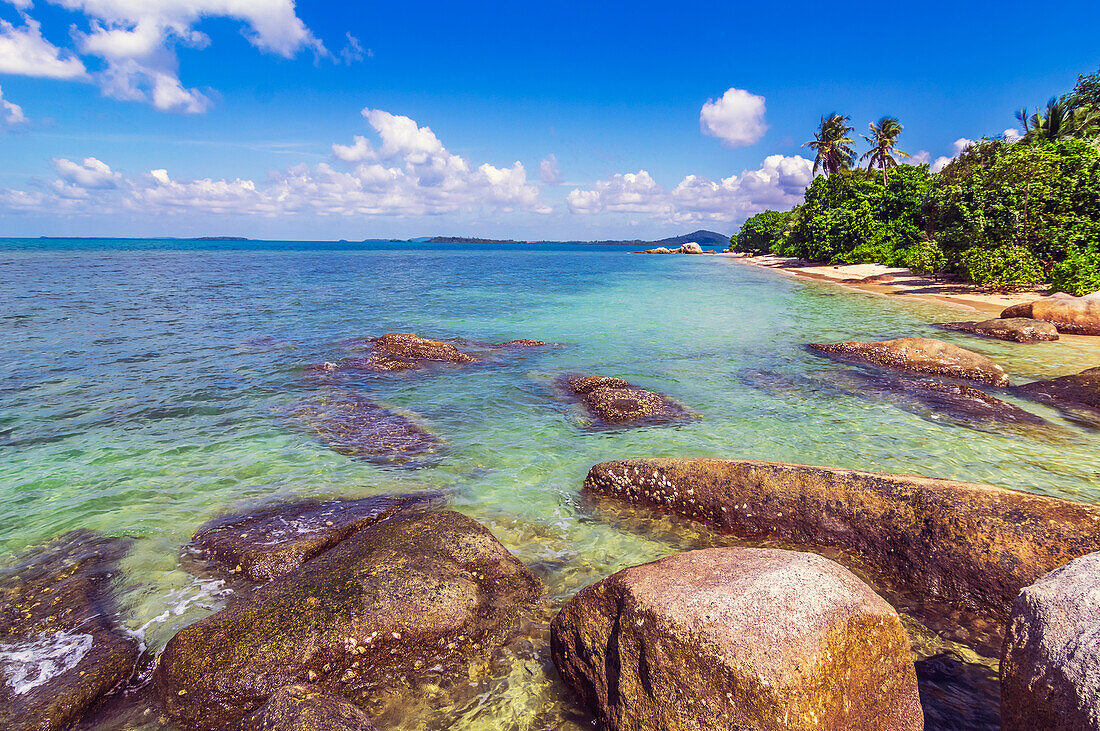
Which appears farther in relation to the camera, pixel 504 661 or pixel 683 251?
pixel 683 251

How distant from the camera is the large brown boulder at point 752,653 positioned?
3.33 meters

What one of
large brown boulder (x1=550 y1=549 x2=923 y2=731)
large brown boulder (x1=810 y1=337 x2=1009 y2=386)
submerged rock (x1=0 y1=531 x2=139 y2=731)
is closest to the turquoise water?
submerged rock (x1=0 y1=531 x2=139 y2=731)

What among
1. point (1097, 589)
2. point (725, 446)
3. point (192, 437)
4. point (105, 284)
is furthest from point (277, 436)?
point (105, 284)

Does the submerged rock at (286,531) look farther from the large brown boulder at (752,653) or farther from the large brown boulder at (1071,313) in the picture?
the large brown boulder at (1071,313)

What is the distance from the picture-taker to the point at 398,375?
14531mm

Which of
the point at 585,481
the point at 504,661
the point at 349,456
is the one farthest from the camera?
the point at 349,456

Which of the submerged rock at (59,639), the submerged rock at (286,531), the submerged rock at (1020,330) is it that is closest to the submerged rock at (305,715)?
the submerged rock at (59,639)

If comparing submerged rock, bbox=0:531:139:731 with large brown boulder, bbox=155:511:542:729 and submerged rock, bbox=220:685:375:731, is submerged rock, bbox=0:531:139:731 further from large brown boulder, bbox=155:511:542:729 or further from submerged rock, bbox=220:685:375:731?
submerged rock, bbox=220:685:375:731

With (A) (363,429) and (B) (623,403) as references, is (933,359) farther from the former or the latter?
(A) (363,429)

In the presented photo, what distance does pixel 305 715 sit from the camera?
11.5ft

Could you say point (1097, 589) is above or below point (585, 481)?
above

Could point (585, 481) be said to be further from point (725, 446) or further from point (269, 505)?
point (269, 505)

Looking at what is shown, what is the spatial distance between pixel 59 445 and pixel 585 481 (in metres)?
9.49

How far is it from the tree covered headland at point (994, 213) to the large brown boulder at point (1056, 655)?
3051cm
